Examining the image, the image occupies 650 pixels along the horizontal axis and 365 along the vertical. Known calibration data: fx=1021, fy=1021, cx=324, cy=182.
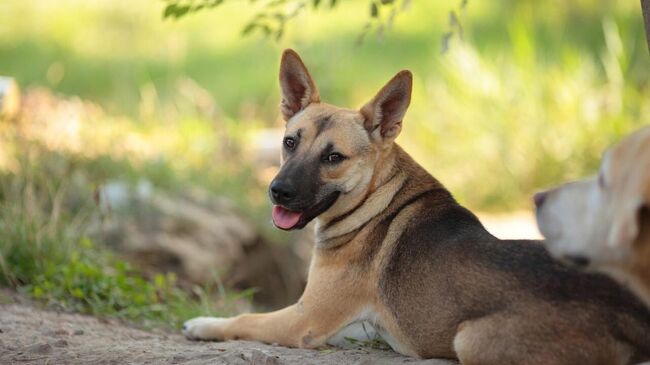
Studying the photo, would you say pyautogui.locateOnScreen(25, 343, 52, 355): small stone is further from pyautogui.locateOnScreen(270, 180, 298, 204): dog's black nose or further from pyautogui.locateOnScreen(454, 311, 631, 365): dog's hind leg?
pyautogui.locateOnScreen(454, 311, 631, 365): dog's hind leg

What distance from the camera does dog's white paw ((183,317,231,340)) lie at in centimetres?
588

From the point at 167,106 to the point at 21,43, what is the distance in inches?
167

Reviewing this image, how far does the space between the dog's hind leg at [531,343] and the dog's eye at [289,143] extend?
1.60 m

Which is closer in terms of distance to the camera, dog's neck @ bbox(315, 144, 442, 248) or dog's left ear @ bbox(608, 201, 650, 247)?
dog's left ear @ bbox(608, 201, 650, 247)

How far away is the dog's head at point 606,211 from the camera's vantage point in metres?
3.97

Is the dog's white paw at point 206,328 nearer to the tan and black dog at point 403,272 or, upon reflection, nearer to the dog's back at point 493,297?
the tan and black dog at point 403,272

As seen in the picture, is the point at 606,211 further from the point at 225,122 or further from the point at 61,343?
the point at 225,122

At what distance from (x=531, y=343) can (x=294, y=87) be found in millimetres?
2440

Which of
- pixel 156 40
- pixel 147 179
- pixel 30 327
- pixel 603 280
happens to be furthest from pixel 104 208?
pixel 156 40

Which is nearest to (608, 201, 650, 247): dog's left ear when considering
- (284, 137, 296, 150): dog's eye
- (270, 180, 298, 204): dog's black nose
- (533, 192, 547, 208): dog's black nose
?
(533, 192, 547, 208): dog's black nose

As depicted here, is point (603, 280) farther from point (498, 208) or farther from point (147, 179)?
point (498, 208)

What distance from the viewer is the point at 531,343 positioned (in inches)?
177

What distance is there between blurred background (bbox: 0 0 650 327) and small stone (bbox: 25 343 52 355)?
1.27 metres

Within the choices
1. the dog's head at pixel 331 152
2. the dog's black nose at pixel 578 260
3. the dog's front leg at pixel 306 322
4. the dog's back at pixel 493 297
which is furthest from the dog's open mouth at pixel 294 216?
the dog's black nose at pixel 578 260
